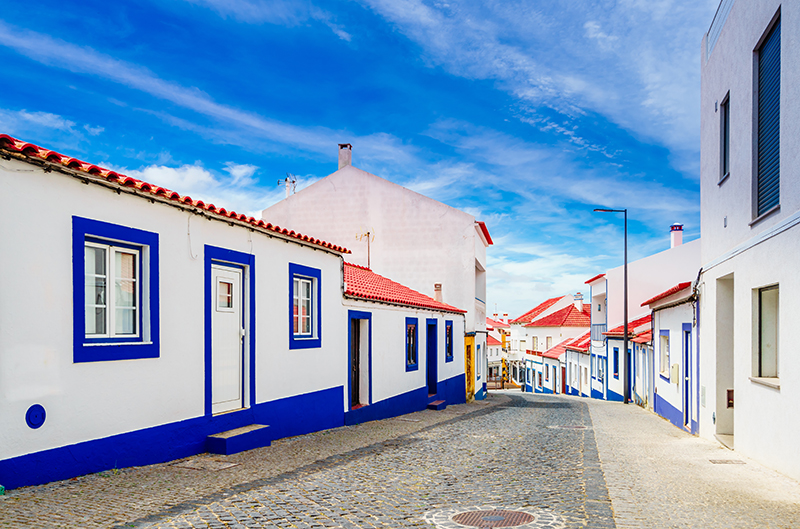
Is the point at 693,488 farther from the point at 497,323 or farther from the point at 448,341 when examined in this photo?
the point at 497,323

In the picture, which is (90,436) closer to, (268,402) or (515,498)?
(268,402)

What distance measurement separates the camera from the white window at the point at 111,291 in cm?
660

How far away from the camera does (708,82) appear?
11641mm

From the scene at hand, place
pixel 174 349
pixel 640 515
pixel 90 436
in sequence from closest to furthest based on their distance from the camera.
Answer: pixel 640 515 → pixel 90 436 → pixel 174 349

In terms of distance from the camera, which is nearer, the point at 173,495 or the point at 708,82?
the point at 173,495

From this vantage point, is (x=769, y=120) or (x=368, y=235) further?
(x=368, y=235)

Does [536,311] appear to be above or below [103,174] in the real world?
below

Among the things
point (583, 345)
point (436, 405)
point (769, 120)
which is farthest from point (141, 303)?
point (583, 345)

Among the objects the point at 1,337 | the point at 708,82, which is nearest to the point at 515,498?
the point at 1,337

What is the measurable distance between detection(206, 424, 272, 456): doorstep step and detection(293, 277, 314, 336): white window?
2266 millimetres

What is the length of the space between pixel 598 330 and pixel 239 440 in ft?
95.1

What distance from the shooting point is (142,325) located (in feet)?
23.9

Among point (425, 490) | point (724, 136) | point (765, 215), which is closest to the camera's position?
point (425, 490)

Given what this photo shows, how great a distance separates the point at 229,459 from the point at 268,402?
1.98 meters
